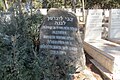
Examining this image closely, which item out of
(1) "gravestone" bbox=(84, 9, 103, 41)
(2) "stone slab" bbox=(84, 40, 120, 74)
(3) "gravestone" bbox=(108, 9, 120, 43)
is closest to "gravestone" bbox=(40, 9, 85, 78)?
(2) "stone slab" bbox=(84, 40, 120, 74)

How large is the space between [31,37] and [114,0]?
2499cm

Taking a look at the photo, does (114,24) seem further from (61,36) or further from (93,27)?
(61,36)

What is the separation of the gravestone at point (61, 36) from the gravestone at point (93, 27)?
3924 millimetres

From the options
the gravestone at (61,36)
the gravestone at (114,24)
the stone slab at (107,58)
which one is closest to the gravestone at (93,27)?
the gravestone at (114,24)

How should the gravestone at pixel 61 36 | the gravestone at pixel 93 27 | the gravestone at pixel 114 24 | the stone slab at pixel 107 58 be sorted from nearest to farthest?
1. the gravestone at pixel 61 36
2. the stone slab at pixel 107 58
3. the gravestone at pixel 93 27
4. the gravestone at pixel 114 24

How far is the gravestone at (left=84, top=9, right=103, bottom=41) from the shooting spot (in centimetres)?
856

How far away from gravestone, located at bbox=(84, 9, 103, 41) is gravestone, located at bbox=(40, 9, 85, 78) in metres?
3.92

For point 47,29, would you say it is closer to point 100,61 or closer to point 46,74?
point 46,74

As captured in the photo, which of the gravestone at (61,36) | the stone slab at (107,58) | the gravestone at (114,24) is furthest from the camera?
the gravestone at (114,24)

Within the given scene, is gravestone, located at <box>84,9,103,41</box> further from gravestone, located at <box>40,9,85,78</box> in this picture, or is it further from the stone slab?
gravestone, located at <box>40,9,85,78</box>

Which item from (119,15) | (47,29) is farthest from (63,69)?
(119,15)

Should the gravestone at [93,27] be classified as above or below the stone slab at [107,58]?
above

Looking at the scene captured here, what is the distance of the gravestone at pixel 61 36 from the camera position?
14.4 ft

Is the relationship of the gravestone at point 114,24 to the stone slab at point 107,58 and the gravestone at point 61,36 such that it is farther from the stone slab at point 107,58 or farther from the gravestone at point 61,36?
the gravestone at point 61,36
